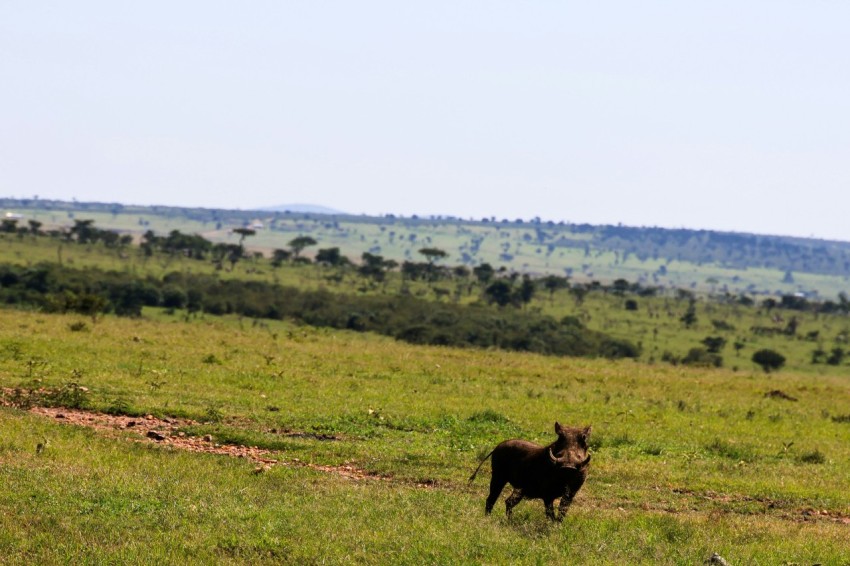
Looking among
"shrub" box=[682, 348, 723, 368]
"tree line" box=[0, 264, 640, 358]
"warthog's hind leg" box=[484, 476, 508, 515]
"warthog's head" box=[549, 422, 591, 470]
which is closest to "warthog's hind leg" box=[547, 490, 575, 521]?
"warthog's head" box=[549, 422, 591, 470]

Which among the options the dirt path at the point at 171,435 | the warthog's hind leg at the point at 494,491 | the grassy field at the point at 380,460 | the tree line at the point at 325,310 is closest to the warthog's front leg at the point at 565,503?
the grassy field at the point at 380,460

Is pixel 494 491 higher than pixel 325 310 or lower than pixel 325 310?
higher

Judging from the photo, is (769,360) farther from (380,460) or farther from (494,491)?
(494,491)

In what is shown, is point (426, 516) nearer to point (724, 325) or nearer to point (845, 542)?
point (845, 542)

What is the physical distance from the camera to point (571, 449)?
12141 millimetres

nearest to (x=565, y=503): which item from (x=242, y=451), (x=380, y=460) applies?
(x=380, y=460)

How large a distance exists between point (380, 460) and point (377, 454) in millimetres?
413

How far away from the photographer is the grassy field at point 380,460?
1150 cm

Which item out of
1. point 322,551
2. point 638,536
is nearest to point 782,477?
point 638,536

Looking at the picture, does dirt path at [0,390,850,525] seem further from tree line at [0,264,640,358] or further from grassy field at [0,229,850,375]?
grassy field at [0,229,850,375]

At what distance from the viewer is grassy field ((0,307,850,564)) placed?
11.5 m

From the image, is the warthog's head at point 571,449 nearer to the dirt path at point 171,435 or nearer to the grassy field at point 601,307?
the dirt path at point 171,435

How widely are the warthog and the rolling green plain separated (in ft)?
1.02

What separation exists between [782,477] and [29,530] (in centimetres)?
1259
